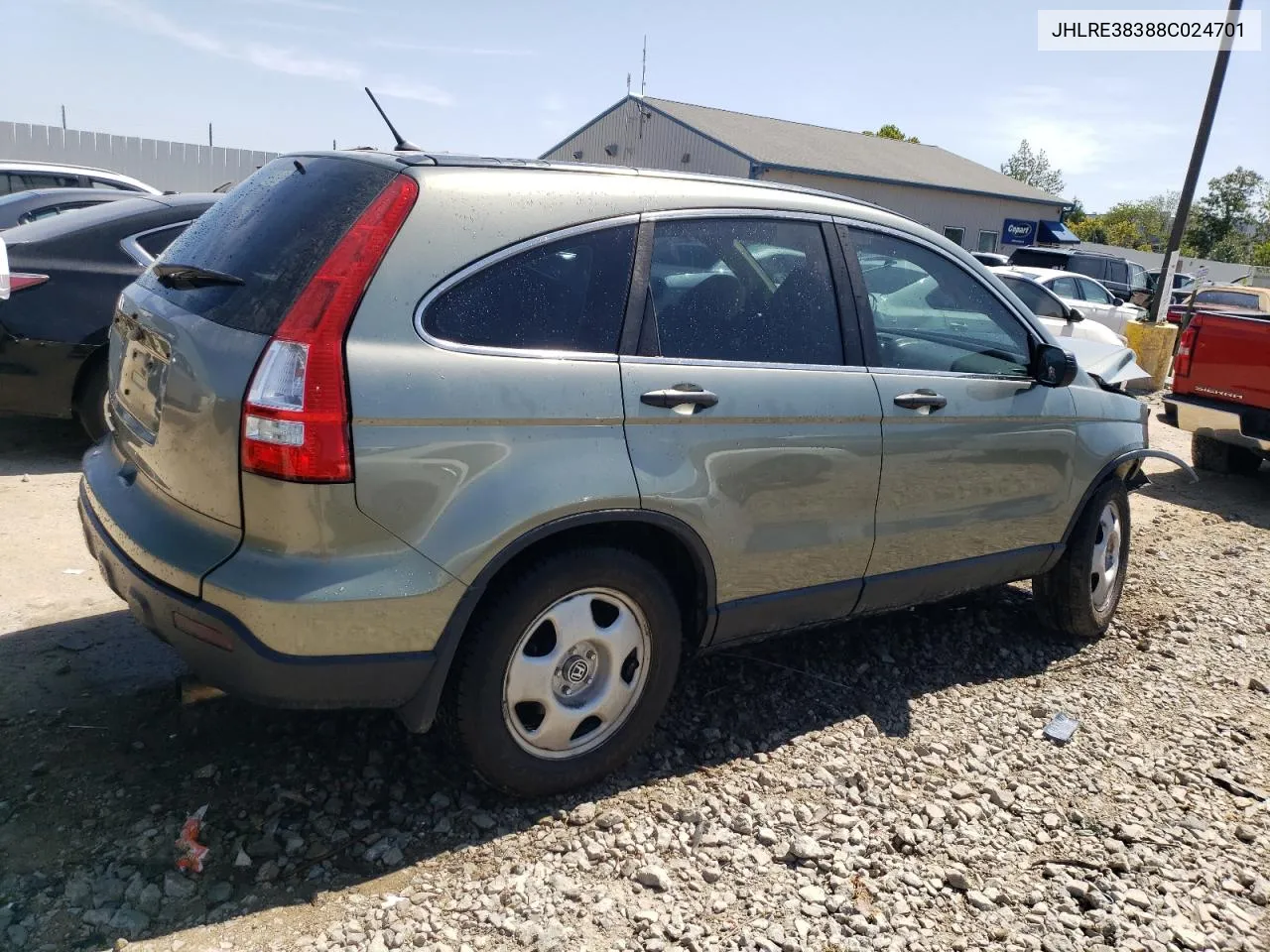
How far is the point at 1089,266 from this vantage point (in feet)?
82.2

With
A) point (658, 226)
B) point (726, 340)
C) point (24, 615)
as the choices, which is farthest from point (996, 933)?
point (24, 615)

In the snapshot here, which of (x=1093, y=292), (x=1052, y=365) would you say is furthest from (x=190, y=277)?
(x=1093, y=292)

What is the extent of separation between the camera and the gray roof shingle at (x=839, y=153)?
30984 mm

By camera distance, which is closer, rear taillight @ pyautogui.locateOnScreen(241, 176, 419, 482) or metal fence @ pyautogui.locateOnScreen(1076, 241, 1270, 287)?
rear taillight @ pyautogui.locateOnScreen(241, 176, 419, 482)

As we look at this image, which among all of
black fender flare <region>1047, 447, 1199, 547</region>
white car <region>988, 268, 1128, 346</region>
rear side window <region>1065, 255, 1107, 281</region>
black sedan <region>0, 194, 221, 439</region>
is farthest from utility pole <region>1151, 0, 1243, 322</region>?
black sedan <region>0, 194, 221, 439</region>

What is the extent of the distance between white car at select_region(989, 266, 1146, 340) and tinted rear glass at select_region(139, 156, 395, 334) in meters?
14.7

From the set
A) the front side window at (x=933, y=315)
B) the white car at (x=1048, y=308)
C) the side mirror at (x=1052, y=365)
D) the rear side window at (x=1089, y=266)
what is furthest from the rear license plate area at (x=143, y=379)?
the rear side window at (x=1089, y=266)

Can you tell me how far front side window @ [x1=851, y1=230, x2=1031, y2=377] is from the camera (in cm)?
376

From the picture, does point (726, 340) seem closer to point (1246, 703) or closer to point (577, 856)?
point (577, 856)

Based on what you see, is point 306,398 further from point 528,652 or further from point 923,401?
point 923,401

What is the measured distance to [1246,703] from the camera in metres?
4.32

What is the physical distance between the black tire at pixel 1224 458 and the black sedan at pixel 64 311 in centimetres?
861

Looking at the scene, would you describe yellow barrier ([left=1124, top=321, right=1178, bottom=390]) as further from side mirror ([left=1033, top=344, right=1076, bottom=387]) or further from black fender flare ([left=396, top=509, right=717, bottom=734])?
black fender flare ([left=396, top=509, right=717, bottom=734])

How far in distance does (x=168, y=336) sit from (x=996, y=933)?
2.78 metres
